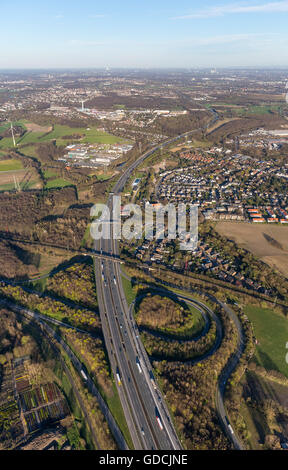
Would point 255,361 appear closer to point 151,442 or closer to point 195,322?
point 195,322

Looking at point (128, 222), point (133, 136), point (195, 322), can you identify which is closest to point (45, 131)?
point (133, 136)

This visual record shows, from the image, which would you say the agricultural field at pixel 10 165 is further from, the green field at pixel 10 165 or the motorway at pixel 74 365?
the motorway at pixel 74 365

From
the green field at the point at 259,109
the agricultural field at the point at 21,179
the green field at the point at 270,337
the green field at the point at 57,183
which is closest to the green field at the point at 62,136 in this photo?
the agricultural field at the point at 21,179

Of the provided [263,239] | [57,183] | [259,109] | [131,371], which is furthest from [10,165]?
[259,109]

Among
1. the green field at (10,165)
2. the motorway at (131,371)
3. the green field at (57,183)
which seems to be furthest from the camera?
the green field at (10,165)

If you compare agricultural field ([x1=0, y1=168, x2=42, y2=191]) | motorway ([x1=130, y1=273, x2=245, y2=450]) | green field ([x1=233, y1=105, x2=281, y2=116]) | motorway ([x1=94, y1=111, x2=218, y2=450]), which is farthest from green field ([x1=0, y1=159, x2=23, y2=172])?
green field ([x1=233, y1=105, x2=281, y2=116])

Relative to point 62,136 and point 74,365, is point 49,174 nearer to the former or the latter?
point 62,136

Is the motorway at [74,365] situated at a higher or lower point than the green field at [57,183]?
lower
